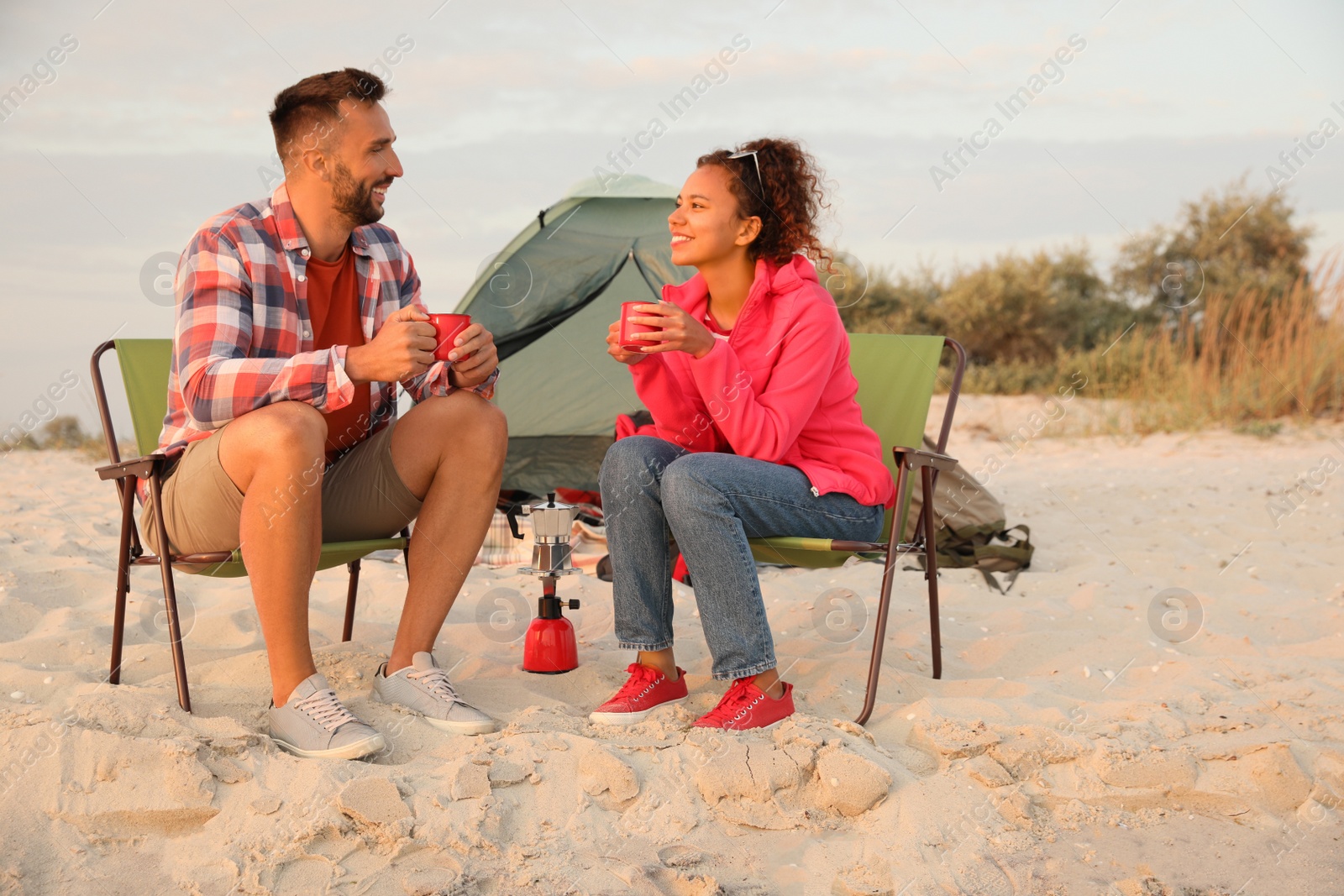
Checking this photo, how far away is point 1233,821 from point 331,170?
2344 mm

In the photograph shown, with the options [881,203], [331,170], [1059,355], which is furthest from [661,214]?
[1059,355]

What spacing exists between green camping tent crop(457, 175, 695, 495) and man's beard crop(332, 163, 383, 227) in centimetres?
233

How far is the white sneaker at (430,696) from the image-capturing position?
223 centimetres

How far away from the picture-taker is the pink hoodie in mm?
2367

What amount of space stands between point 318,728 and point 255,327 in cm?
92

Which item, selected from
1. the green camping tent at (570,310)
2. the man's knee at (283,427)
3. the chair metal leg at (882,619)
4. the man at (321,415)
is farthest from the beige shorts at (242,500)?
the green camping tent at (570,310)

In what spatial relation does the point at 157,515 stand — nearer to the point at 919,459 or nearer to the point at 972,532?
the point at 919,459

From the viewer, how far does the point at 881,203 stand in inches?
269

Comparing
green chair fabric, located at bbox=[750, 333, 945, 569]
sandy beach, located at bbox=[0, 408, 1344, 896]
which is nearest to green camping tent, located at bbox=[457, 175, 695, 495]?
sandy beach, located at bbox=[0, 408, 1344, 896]

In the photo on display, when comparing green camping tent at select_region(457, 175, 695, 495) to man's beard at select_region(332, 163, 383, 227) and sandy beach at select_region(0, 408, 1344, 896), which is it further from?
man's beard at select_region(332, 163, 383, 227)

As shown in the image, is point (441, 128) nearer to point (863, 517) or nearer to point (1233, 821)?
point (863, 517)

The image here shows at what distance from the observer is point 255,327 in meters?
2.35

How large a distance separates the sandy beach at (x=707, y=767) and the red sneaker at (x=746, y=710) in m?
0.09

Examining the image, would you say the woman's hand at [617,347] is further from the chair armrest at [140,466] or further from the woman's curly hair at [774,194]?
the chair armrest at [140,466]
